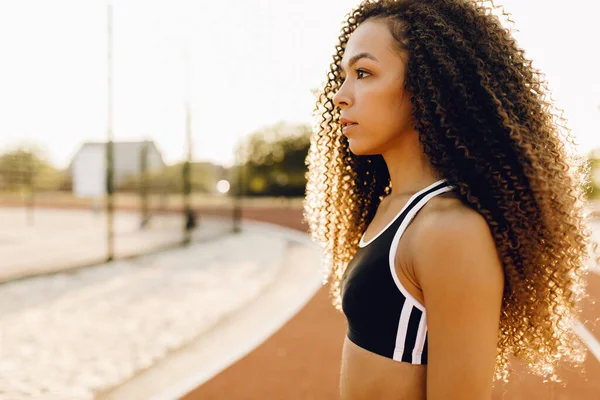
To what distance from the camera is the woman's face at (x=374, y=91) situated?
1.58 meters

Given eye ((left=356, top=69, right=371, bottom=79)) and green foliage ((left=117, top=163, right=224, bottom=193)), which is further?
green foliage ((left=117, top=163, right=224, bottom=193))

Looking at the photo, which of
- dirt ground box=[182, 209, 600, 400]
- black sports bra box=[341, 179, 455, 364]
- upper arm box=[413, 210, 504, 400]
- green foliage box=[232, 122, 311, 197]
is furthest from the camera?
green foliage box=[232, 122, 311, 197]

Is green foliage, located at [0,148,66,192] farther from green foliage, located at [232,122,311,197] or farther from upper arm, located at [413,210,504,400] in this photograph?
green foliage, located at [232,122,311,197]

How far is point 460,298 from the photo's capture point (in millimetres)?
1267

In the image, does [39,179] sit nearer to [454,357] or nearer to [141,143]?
[141,143]

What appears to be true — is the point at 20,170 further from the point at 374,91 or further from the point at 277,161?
the point at 277,161

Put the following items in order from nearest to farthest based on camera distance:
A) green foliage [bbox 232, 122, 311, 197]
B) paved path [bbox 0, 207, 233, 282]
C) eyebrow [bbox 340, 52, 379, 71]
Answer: eyebrow [bbox 340, 52, 379, 71] → paved path [bbox 0, 207, 233, 282] → green foliage [bbox 232, 122, 311, 197]

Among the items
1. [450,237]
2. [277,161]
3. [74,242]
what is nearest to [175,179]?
[74,242]

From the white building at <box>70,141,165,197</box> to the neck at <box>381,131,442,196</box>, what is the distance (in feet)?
51.7

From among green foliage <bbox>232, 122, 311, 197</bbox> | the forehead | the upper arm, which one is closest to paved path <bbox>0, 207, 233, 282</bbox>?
the forehead

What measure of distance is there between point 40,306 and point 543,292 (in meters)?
7.29

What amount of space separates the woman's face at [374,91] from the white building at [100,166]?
51.7ft

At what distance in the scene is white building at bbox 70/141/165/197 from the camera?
17109mm

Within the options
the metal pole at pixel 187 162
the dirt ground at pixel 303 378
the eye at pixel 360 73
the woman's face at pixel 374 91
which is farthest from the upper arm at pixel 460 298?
the metal pole at pixel 187 162
